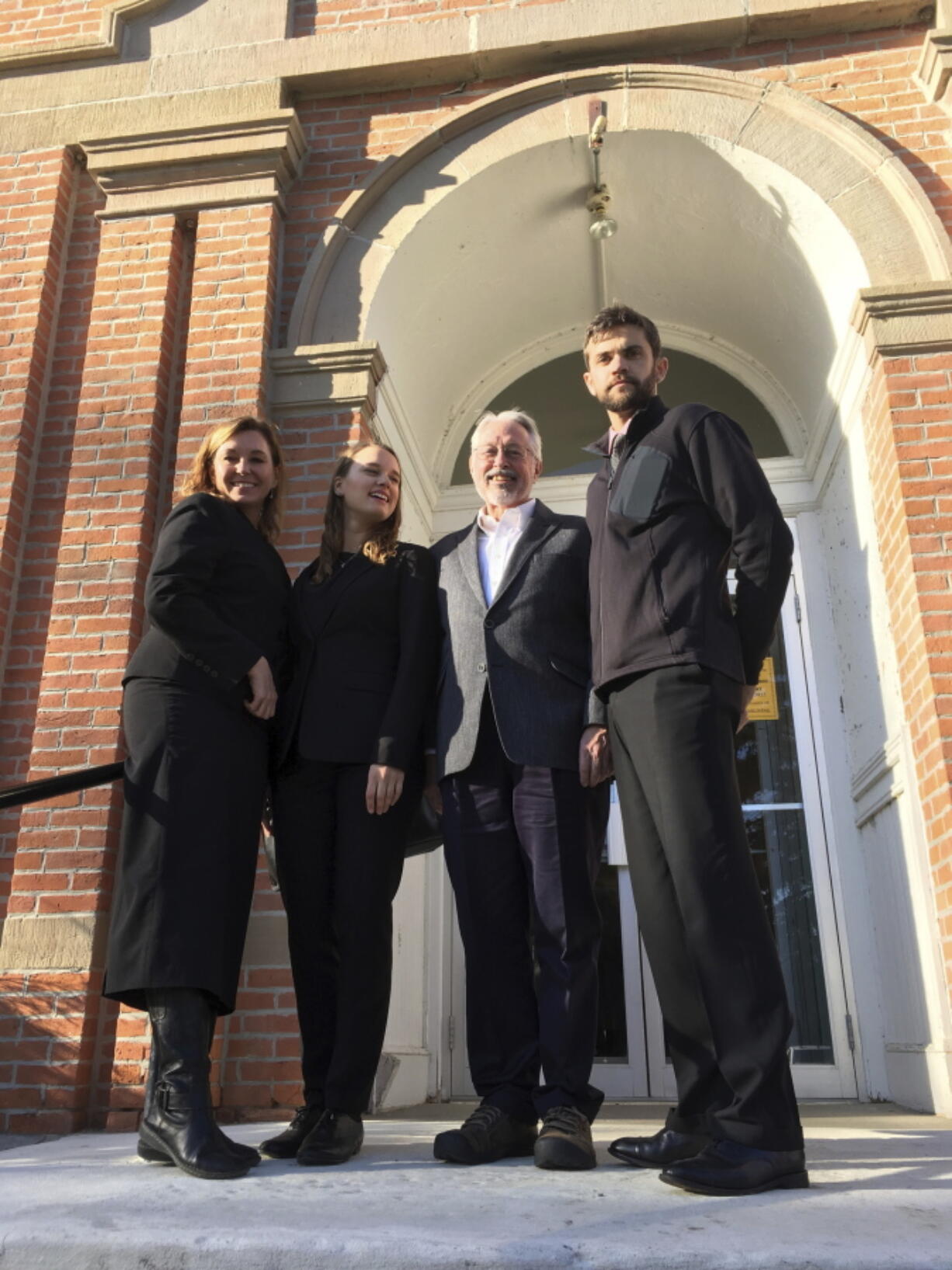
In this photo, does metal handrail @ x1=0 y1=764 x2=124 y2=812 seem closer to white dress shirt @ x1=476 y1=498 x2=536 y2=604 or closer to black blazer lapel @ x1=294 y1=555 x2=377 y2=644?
black blazer lapel @ x1=294 y1=555 x2=377 y2=644

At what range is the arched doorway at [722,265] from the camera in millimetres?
4535

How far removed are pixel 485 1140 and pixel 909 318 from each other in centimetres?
343

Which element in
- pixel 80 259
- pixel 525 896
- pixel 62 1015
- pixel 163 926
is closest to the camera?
pixel 163 926

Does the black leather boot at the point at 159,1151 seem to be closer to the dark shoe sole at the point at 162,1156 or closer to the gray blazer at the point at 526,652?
the dark shoe sole at the point at 162,1156

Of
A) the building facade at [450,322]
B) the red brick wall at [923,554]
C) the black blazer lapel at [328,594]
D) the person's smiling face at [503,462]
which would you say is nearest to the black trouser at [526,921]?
the black blazer lapel at [328,594]

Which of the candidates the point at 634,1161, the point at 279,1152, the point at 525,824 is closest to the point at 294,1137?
the point at 279,1152

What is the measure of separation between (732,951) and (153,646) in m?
1.48

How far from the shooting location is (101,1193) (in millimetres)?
2035

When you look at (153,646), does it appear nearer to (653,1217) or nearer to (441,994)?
(653,1217)

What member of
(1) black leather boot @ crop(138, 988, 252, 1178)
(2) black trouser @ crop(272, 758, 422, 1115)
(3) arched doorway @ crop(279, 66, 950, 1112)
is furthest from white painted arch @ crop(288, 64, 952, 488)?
(1) black leather boot @ crop(138, 988, 252, 1178)

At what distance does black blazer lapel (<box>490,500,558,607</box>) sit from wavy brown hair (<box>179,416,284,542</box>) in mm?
693

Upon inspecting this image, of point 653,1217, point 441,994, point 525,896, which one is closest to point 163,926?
point 525,896

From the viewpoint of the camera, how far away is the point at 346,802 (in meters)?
2.63

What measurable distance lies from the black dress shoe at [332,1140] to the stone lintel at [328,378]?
289 centimetres
